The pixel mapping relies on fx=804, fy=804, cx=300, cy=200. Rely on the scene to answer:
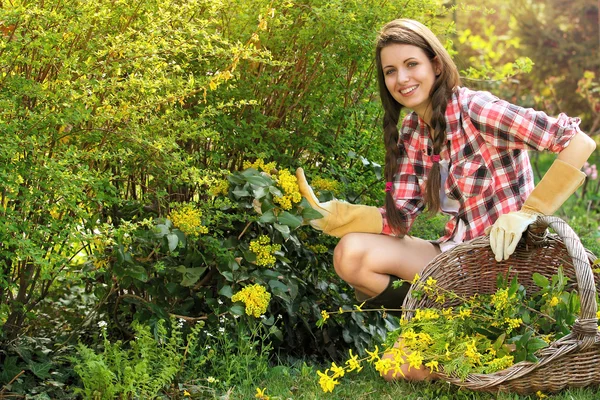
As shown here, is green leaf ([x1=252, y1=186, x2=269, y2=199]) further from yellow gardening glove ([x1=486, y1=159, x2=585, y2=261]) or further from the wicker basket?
yellow gardening glove ([x1=486, y1=159, x2=585, y2=261])

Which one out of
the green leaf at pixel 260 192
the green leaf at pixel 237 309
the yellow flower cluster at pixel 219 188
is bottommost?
the green leaf at pixel 237 309

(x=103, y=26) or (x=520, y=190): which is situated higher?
(x=103, y=26)

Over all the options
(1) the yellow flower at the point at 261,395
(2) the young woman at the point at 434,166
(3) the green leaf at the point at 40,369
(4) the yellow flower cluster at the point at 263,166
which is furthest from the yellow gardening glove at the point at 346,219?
(3) the green leaf at the point at 40,369

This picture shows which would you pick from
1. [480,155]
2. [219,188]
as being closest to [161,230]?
[219,188]

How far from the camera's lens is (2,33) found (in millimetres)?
2211

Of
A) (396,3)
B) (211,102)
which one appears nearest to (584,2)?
(396,3)

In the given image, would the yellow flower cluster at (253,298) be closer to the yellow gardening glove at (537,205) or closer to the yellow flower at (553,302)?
the yellow gardening glove at (537,205)

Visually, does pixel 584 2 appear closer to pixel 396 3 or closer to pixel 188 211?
pixel 396 3

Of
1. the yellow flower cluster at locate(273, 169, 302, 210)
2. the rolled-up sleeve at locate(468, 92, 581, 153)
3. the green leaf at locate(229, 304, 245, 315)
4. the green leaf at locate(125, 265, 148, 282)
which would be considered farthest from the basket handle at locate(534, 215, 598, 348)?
the green leaf at locate(125, 265, 148, 282)

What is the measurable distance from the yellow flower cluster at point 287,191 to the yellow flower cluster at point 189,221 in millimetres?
272

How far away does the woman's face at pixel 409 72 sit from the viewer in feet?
9.03

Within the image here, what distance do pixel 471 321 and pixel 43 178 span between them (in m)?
1.30

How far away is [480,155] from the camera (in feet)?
8.98

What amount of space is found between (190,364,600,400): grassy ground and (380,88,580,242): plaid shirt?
0.62 meters
